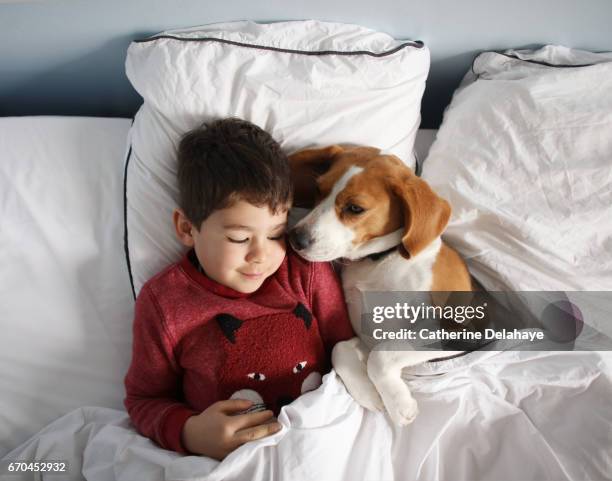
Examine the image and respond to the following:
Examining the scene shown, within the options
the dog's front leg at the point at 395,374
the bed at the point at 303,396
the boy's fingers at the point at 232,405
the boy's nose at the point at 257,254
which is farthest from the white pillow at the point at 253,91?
the dog's front leg at the point at 395,374

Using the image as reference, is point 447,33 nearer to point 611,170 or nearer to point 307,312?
point 611,170

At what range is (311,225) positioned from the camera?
921 mm

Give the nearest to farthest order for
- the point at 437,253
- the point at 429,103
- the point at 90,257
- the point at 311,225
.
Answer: the point at 311,225 < the point at 437,253 < the point at 90,257 < the point at 429,103

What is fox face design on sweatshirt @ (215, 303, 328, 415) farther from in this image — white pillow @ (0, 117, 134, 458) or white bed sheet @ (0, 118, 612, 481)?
white pillow @ (0, 117, 134, 458)

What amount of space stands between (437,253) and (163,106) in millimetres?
660

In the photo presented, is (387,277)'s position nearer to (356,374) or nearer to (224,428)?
(356,374)

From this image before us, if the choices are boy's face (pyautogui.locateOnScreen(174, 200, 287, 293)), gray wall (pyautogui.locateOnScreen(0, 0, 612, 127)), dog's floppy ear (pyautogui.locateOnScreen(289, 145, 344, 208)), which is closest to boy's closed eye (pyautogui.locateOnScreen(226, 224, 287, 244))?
boy's face (pyautogui.locateOnScreen(174, 200, 287, 293))

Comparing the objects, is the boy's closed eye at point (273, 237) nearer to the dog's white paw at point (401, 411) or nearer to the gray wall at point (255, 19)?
the dog's white paw at point (401, 411)

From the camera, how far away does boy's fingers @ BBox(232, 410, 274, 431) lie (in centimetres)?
85

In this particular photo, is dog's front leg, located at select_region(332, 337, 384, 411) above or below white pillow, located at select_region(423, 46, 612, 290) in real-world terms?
below

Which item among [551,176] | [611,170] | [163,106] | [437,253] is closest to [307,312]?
[437,253]

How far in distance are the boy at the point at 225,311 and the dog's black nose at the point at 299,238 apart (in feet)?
0.11

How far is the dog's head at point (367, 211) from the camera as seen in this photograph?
91 centimetres

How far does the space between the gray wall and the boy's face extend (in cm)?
54
